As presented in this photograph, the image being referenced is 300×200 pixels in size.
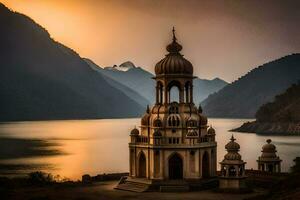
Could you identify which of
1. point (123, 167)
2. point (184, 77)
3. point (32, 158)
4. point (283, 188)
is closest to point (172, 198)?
point (283, 188)

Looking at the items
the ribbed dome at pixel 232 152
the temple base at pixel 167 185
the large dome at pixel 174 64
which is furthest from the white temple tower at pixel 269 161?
the large dome at pixel 174 64

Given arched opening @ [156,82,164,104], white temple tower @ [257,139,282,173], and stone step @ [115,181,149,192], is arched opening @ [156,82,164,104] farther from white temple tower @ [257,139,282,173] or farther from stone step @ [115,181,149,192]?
white temple tower @ [257,139,282,173]

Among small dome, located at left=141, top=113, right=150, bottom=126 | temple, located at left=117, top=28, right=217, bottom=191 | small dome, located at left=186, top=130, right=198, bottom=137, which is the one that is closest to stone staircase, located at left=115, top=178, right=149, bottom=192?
temple, located at left=117, top=28, right=217, bottom=191

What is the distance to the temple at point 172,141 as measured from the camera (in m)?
53.1

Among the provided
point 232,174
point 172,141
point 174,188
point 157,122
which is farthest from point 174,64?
point 174,188

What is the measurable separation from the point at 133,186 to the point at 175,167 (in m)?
3.90

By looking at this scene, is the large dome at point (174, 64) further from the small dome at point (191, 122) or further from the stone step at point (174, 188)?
the stone step at point (174, 188)

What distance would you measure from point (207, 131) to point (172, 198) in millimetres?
10242

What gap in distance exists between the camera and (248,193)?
50031 millimetres

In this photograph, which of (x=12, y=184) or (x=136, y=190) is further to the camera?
(x=12, y=184)

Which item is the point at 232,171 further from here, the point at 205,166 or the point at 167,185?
the point at 167,185

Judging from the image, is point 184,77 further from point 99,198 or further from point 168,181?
point 99,198

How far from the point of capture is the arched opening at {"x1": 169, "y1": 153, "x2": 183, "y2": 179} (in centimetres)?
5347

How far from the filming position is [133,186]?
52.9m
